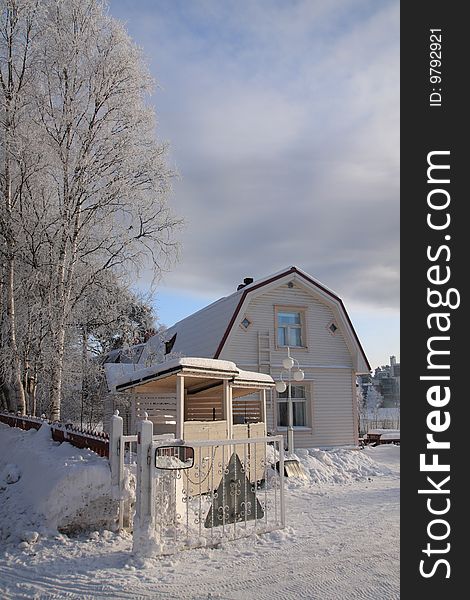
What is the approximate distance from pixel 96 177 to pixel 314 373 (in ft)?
34.3

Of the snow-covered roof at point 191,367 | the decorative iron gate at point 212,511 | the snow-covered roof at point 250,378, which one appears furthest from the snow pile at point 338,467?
the decorative iron gate at point 212,511

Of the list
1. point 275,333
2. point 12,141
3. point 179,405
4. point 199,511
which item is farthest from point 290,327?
point 199,511

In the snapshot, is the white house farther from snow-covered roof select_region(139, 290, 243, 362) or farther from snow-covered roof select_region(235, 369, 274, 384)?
snow-covered roof select_region(235, 369, 274, 384)

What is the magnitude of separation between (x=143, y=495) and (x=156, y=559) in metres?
0.71

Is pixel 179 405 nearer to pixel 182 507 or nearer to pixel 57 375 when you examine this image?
pixel 182 507

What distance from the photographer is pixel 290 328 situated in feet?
67.9

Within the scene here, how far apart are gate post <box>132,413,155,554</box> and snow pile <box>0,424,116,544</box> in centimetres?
106

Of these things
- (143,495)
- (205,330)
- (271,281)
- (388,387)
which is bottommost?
(388,387)

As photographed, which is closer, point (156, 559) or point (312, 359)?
point (156, 559)

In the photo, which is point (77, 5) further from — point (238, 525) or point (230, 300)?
point (238, 525)

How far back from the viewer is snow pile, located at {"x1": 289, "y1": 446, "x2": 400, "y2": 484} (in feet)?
48.4

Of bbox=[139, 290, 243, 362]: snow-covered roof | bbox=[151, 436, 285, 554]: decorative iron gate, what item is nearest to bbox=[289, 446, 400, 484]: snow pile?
bbox=[139, 290, 243, 362]: snow-covered roof

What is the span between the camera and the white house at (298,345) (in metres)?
19.6

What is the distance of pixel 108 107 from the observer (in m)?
15.5
